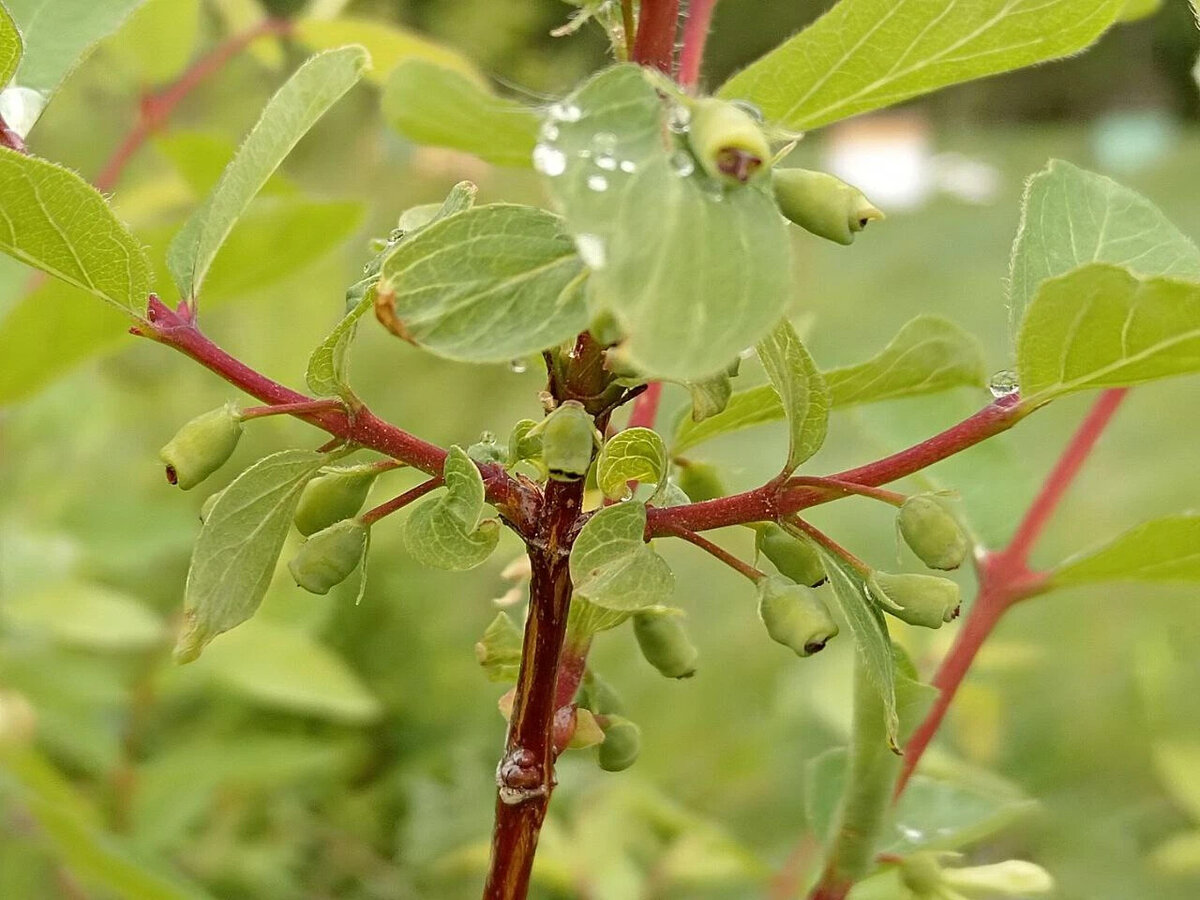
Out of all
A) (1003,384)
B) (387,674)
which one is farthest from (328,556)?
(387,674)

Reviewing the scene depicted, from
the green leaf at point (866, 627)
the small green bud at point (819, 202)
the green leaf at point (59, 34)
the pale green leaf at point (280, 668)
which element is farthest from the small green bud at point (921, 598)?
the pale green leaf at point (280, 668)

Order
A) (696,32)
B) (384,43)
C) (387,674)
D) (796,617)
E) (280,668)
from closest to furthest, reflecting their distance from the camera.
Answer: (796,617) → (696,32) → (384,43) → (280,668) → (387,674)

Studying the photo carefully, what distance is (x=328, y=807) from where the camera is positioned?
1812mm

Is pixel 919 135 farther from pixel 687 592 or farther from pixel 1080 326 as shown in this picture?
pixel 1080 326

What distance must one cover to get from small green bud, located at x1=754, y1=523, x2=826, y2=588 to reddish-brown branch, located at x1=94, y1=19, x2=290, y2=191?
690 millimetres

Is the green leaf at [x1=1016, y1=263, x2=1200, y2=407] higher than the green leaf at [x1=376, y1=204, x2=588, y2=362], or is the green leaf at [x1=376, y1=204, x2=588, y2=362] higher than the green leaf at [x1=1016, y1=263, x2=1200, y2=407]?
the green leaf at [x1=1016, y1=263, x2=1200, y2=407]

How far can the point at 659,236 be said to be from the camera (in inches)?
10.3

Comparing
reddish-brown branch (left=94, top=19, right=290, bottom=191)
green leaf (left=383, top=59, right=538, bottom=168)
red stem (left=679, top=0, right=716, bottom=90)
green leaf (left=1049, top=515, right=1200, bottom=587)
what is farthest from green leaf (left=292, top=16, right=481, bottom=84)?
green leaf (left=1049, top=515, right=1200, bottom=587)

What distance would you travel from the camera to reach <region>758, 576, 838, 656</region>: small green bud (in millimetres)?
359

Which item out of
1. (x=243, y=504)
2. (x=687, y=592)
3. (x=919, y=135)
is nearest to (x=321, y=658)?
(x=243, y=504)

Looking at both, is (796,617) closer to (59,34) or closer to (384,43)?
(59,34)

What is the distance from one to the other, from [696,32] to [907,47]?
0.20 m

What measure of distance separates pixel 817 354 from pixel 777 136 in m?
0.39

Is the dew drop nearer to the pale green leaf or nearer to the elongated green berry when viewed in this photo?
the elongated green berry
